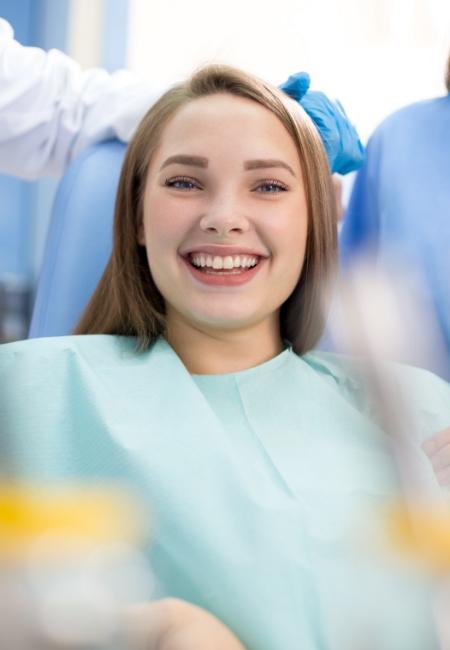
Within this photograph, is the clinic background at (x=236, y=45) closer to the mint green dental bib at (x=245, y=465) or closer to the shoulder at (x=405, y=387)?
the mint green dental bib at (x=245, y=465)

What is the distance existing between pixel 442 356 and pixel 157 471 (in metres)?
0.34

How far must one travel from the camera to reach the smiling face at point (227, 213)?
661 millimetres

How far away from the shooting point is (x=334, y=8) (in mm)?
727

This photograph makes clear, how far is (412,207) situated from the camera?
0.88m

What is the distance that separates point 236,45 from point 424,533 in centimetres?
72

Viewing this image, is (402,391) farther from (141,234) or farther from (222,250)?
(141,234)

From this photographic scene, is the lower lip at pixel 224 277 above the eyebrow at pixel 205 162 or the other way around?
the other way around

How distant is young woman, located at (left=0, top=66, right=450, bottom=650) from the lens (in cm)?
54

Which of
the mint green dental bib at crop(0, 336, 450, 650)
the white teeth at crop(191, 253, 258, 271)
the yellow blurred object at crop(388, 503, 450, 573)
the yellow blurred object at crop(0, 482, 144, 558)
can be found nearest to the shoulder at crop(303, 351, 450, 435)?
the mint green dental bib at crop(0, 336, 450, 650)

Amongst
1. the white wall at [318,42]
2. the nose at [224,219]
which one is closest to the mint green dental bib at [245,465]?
the nose at [224,219]

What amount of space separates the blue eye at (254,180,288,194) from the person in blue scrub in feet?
0.52

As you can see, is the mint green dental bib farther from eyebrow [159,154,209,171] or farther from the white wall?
the white wall

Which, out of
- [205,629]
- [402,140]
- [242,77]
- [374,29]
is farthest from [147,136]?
[205,629]

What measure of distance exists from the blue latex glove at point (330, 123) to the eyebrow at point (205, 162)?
12cm
